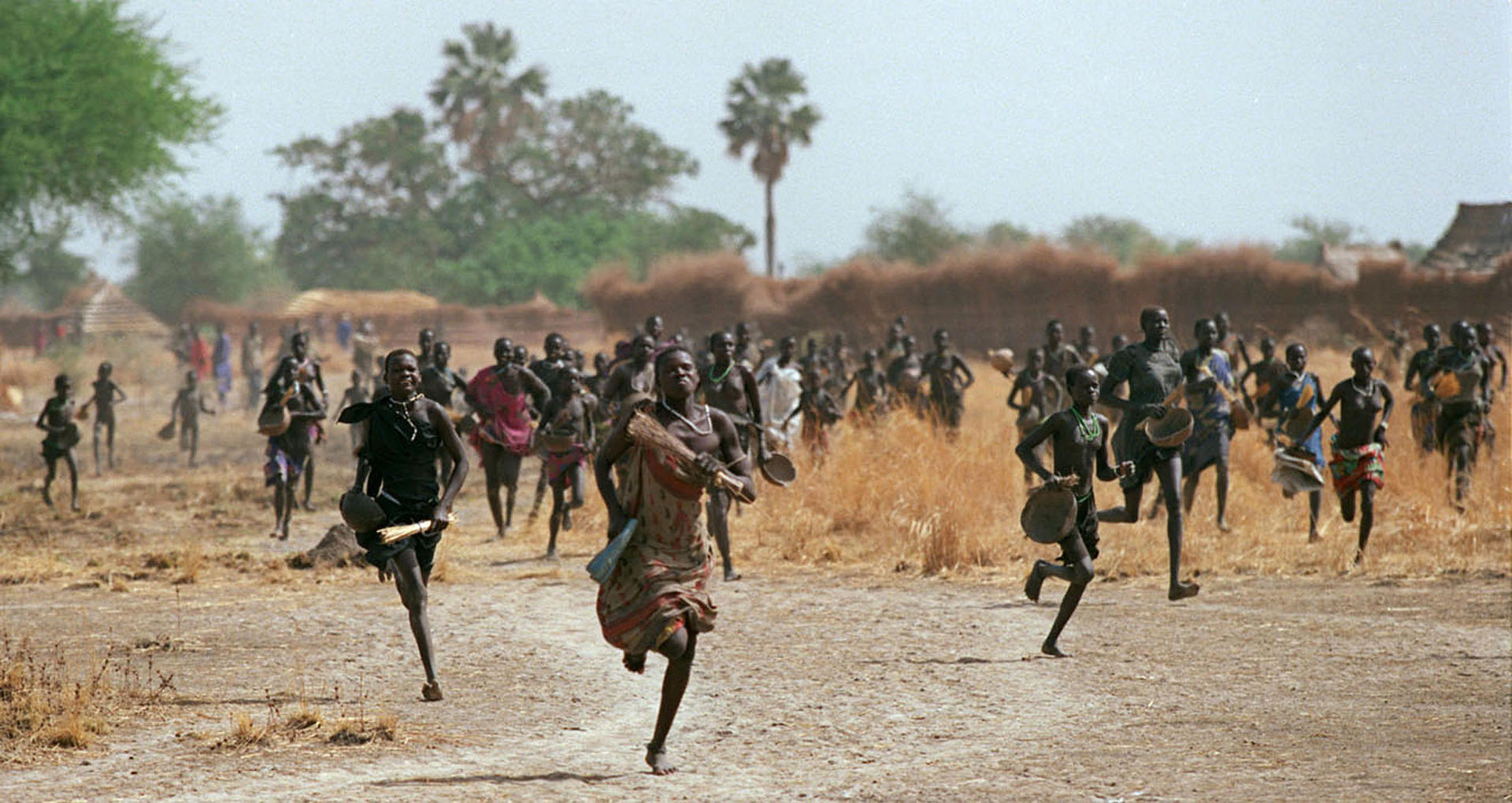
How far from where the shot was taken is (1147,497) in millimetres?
16750

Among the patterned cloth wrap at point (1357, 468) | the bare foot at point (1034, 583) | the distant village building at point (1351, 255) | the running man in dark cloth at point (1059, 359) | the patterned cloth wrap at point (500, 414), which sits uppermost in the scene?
the distant village building at point (1351, 255)

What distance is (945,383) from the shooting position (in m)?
17.7

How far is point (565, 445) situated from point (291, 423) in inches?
107

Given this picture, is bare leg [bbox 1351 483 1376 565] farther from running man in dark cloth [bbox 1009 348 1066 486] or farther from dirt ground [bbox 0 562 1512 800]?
running man in dark cloth [bbox 1009 348 1066 486]

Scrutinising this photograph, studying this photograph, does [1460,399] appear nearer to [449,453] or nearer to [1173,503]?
[1173,503]

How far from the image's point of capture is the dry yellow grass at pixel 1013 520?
12664mm

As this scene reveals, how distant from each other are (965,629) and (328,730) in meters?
4.23

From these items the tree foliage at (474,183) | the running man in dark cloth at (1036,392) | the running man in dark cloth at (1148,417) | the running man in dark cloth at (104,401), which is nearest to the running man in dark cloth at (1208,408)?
the running man in dark cloth at (1148,417)

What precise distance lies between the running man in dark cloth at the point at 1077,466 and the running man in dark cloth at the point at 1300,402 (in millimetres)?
4140

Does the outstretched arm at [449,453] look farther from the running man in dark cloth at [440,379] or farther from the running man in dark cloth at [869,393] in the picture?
the running man in dark cloth at [869,393]

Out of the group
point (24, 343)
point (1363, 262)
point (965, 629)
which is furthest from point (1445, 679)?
point (24, 343)

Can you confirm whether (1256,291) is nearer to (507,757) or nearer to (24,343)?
(507,757)

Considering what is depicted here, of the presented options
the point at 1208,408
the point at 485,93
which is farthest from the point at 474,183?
the point at 1208,408

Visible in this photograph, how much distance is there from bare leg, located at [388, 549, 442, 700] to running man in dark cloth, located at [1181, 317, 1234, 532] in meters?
6.55
